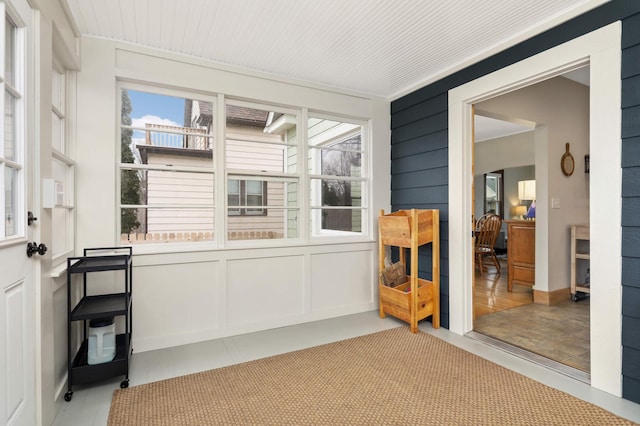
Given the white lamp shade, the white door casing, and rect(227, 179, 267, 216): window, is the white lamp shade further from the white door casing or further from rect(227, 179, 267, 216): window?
rect(227, 179, 267, 216): window

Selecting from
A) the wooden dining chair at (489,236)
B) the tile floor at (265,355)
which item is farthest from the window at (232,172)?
the wooden dining chair at (489,236)

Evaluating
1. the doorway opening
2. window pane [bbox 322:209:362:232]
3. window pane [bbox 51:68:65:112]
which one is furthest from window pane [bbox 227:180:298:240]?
the doorway opening

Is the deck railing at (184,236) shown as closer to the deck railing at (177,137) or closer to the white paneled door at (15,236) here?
the deck railing at (177,137)

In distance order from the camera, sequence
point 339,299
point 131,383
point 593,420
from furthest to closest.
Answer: point 339,299, point 131,383, point 593,420

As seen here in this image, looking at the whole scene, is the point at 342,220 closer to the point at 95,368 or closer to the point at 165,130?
the point at 165,130

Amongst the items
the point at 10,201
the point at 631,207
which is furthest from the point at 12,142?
the point at 631,207

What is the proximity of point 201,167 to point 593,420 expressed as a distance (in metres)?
3.31

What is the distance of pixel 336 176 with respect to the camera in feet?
13.0

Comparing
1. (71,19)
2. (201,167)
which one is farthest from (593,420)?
(71,19)

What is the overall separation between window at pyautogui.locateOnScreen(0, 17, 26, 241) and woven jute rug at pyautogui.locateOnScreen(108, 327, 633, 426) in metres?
1.20

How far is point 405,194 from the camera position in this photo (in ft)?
13.0

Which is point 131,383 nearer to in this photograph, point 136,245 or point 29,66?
point 136,245

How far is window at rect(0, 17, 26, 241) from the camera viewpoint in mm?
1534

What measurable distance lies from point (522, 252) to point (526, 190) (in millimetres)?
3439
